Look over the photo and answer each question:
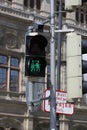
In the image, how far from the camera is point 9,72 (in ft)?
91.5

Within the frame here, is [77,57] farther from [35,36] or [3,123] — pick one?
[3,123]

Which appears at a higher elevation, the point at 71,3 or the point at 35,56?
the point at 71,3

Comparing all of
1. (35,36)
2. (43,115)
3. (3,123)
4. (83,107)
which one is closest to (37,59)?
(35,36)

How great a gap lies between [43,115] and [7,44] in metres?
5.20

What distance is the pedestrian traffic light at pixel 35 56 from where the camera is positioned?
6.07 m

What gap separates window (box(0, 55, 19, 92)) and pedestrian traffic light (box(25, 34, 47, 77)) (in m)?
21.4

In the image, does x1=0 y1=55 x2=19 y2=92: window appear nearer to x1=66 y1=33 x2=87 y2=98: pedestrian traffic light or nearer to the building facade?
the building facade

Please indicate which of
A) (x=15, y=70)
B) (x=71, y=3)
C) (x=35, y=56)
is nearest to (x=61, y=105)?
(x=35, y=56)

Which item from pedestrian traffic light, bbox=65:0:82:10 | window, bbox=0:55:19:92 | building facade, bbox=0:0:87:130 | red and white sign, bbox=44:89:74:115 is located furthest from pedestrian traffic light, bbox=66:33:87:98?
window, bbox=0:55:19:92

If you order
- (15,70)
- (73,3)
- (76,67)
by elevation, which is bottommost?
(15,70)

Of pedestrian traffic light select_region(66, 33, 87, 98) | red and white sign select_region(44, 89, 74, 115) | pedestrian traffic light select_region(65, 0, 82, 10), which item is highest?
pedestrian traffic light select_region(65, 0, 82, 10)

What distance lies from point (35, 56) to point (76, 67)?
63 cm

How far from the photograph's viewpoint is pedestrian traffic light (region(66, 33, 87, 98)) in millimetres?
5727

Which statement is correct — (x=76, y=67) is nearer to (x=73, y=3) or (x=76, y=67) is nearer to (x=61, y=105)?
(x=73, y=3)
